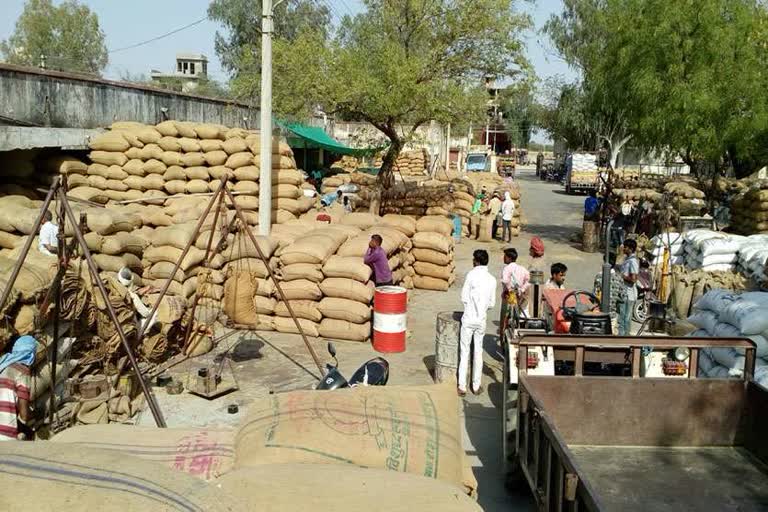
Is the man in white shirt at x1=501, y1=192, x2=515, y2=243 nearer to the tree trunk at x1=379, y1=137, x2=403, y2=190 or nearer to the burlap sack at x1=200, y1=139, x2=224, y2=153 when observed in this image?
the tree trunk at x1=379, y1=137, x2=403, y2=190

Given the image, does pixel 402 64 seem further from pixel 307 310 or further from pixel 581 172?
pixel 581 172

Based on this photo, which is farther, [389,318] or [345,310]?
[345,310]

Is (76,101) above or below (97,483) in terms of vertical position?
above

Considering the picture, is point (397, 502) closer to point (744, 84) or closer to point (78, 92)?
point (78, 92)

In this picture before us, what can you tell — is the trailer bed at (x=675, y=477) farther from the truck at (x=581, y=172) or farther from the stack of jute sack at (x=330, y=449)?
the truck at (x=581, y=172)

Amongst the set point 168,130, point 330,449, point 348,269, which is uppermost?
point 168,130

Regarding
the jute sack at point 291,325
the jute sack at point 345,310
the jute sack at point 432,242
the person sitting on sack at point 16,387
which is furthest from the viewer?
the jute sack at point 432,242

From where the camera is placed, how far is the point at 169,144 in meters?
13.6

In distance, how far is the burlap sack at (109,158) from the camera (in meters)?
13.5

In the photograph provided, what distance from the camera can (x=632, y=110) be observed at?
1866 centimetres

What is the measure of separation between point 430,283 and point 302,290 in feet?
13.1

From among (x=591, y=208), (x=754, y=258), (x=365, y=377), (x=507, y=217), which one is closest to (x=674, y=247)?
(x=754, y=258)

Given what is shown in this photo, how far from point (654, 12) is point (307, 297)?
556 inches

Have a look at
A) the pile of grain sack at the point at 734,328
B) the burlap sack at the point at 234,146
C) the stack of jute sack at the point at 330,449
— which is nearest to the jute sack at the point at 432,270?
the burlap sack at the point at 234,146
